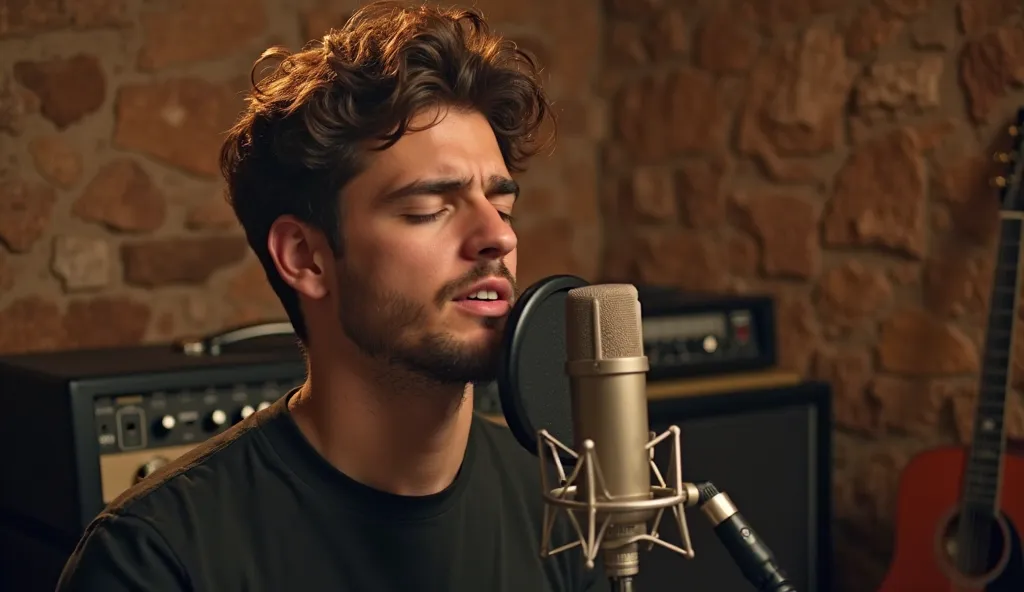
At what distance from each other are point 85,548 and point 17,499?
64 centimetres

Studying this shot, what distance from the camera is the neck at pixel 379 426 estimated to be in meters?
1.30

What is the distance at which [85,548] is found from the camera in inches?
48.4

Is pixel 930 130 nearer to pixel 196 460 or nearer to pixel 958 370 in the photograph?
pixel 958 370

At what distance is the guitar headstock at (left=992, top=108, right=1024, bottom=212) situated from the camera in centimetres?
200

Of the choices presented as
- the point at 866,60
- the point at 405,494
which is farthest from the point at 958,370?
the point at 405,494

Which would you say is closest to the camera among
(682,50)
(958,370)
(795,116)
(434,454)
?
(434,454)

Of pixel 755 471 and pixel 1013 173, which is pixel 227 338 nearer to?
pixel 755 471

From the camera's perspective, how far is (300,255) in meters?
1.33

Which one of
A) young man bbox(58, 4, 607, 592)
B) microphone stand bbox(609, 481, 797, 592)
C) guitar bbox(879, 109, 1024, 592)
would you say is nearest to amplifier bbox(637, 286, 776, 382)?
guitar bbox(879, 109, 1024, 592)

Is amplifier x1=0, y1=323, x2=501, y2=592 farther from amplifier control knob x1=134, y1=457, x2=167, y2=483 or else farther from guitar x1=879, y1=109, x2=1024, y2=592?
guitar x1=879, y1=109, x2=1024, y2=592

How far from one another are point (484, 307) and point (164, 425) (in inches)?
27.2

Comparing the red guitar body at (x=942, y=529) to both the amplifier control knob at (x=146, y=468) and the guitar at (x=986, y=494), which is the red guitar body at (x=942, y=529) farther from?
the amplifier control knob at (x=146, y=468)

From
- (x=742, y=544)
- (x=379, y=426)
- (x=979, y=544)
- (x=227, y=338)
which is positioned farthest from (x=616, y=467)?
(x=979, y=544)

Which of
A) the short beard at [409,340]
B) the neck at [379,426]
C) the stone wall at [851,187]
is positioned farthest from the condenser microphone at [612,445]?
the stone wall at [851,187]
